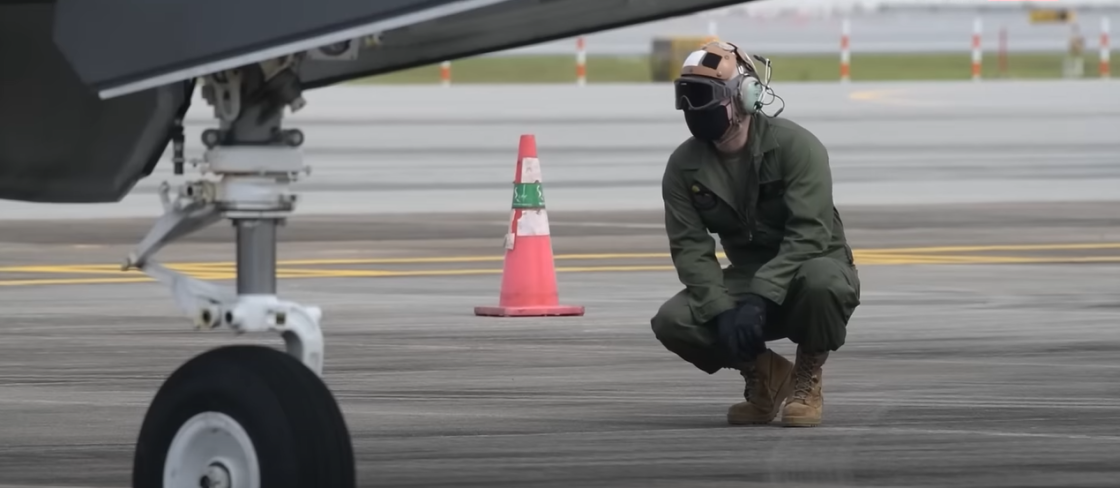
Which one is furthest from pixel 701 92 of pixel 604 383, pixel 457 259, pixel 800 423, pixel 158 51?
pixel 457 259

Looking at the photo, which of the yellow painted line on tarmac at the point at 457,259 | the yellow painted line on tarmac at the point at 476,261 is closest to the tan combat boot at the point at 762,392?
the yellow painted line on tarmac at the point at 476,261

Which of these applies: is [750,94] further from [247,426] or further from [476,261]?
[476,261]

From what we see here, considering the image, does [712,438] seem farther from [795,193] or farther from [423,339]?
[423,339]

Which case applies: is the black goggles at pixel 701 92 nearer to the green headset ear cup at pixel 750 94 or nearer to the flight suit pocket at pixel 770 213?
the green headset ear cup at pixel 750 94

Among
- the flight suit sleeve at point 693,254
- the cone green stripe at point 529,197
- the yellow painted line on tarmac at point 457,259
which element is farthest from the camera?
the yellow painted line on tarmac at point 457,259

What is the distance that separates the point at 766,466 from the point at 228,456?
84.7 inches

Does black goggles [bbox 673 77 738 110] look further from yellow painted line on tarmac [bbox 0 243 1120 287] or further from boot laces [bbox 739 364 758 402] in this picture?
yellow painted line on tarmac [bbox 0 243 1120 287]

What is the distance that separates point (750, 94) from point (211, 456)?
2.64m

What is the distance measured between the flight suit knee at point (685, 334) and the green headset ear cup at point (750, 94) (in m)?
0.66

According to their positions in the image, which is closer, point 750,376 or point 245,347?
point 245,347

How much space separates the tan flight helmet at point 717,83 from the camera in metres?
7.20

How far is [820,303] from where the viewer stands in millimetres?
7340

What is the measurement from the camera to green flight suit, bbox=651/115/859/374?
7.33 m

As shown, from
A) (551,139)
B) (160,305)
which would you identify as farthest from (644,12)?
(551,139)
